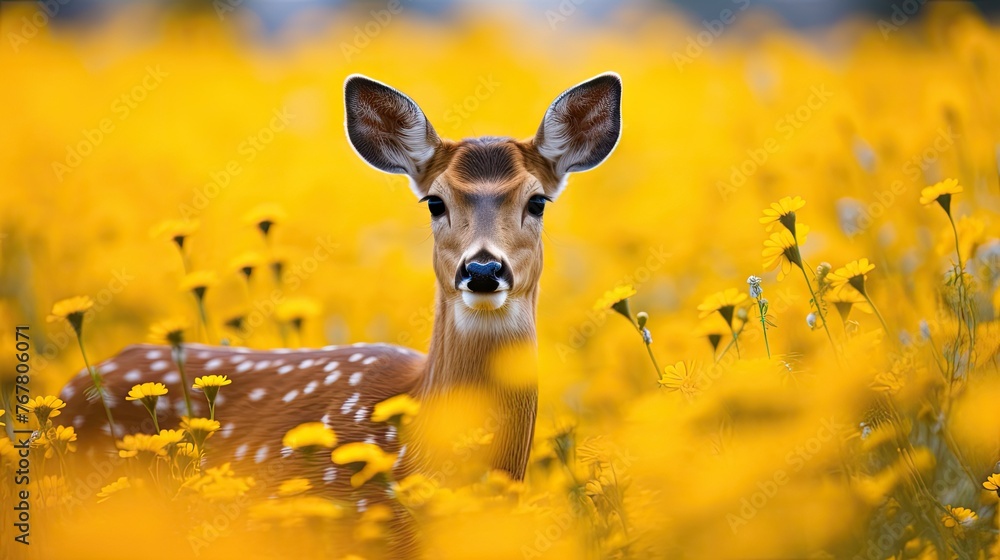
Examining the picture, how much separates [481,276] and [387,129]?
1.03m

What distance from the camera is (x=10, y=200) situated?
225 inches

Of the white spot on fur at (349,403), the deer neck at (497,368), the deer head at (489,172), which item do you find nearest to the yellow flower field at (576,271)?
the deer neck at (497,368)

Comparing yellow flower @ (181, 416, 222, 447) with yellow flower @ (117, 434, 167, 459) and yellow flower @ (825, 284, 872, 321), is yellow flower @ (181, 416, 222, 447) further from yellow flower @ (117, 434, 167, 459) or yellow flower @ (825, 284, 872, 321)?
yellow flower @ (825, 284, 872, 321)

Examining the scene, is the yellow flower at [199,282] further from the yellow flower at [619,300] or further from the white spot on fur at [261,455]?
the yellow flower at [619,300]

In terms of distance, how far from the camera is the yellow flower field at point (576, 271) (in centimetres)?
261

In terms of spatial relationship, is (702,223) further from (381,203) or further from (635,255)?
(381,203)

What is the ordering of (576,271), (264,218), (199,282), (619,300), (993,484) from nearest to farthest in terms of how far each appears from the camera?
1. (993,484)
2. (619,300)
3. (199,282)
4. (264,218)
5. (576,271)

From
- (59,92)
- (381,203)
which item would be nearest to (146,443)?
(381,203)

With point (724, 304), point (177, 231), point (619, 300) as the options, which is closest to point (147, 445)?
point (177, 231)

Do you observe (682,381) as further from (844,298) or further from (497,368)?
(497,368)

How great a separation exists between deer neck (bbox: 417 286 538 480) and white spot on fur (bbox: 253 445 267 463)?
63cm

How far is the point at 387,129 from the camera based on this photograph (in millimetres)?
3928

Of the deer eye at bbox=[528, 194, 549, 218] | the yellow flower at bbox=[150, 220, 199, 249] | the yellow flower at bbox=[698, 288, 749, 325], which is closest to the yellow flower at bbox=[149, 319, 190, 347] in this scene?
the yellow flower at bbox=[150, 220, 199, 249]

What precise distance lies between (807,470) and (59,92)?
19.7ft
